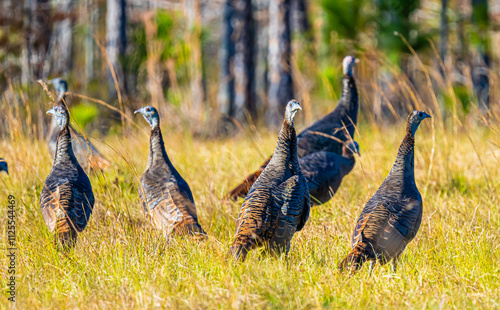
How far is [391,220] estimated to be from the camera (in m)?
3.50

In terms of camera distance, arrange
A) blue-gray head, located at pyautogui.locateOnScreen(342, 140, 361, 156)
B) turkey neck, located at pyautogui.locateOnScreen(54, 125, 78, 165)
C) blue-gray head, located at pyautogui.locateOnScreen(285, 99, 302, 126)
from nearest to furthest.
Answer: blue-gray head, located at pyautogui.locateOnScreen(285, 99, 302, 126), turkey neck, located at pyautogui.locateOnScreen(54, 125, 78, 165), blue-gray head, located at pyautogui.locateOnScreen(342, 140, 361, 156)

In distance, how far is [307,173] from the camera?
191 inches

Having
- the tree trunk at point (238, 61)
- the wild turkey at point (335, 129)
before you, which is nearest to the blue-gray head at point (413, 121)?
the wild turkey at point (335, 129)

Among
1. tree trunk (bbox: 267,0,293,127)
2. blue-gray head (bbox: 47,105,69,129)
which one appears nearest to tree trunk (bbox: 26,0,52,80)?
tree trunk (bbox: 267,0,293,127)

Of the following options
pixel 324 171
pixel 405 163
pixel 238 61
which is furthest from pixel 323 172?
pixel 238 61

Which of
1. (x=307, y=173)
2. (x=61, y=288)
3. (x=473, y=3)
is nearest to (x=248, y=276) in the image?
(x=61, y=288)

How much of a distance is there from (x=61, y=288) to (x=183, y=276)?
2.31 feet

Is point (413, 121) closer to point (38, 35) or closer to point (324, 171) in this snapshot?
point (324, 171)

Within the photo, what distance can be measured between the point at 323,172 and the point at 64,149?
7.11 ft

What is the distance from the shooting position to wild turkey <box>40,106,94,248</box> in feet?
12.1

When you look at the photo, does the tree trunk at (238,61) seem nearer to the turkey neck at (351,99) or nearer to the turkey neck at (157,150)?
the turkey neck at (351,99)

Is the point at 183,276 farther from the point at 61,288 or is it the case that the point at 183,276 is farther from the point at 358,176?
the point at 358,176

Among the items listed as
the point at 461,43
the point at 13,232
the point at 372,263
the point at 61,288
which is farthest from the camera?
the point at 461,43

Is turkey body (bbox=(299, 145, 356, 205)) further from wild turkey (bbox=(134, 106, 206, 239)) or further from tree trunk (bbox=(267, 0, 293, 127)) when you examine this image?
tree trunk (bbox=(267, 0, 293, 127))
